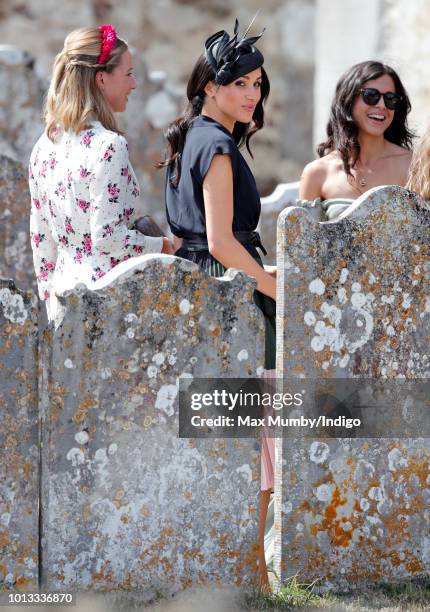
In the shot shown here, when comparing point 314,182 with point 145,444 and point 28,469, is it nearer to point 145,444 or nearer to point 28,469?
point 145,444

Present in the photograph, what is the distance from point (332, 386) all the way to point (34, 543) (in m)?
0.93

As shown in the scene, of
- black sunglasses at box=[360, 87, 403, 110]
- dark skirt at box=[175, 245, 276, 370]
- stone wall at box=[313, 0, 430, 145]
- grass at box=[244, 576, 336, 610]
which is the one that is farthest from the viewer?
stone wall at box=[313, 0, 430, 145]

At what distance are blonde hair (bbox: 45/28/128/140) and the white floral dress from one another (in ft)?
0.14

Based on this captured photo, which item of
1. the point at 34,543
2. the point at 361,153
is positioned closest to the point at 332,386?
the point at 34,543

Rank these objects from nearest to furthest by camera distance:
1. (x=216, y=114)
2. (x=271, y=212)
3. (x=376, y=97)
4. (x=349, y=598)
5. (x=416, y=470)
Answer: (x=349, y=598) < (x=416, y=470) < (x=216, y=114) < (x=376, y=97) < (x=271, y=212)

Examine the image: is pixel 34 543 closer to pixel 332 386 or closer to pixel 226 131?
pixel 332 386

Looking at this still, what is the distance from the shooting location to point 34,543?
3.53 meters

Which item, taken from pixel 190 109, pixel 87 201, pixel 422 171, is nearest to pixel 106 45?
pixel 190 109

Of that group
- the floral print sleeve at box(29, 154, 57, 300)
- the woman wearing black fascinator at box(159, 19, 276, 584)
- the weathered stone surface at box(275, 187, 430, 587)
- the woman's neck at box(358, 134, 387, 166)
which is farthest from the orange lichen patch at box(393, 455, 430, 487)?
the woman's neck at box(358, 134, 387, 166)

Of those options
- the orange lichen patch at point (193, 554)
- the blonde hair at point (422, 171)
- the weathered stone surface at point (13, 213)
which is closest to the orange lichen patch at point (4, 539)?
the orange lichen patch at point (193, 554)

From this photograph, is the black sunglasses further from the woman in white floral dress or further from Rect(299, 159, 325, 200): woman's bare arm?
the woman in white floral dress

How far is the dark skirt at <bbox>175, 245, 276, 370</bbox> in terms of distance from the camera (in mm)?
3916

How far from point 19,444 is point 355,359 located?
38.3 inches

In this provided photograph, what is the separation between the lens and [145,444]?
142 inches
